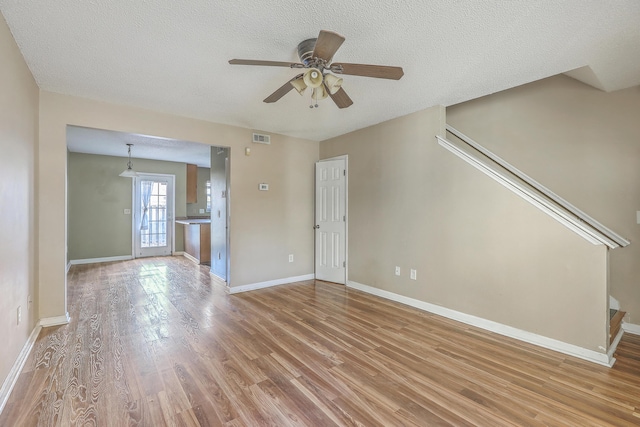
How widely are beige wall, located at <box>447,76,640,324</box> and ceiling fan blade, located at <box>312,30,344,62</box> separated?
9.73ft

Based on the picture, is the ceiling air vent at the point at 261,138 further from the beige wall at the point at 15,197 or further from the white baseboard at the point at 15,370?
the white baseboard at the point at 15,370

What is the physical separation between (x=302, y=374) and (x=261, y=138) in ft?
11.1

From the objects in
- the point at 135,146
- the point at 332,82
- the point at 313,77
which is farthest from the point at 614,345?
the point at 135,146

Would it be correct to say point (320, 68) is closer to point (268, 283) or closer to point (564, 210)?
point (564, 210)

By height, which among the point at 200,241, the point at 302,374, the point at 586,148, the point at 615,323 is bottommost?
the point at 302,374

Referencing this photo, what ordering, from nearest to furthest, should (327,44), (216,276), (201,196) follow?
(327,44)
(216,276)
(201,196)

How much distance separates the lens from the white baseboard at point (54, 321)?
9.50 feet

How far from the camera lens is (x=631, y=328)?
283 centimetres

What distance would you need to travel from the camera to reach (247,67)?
94.6 inches

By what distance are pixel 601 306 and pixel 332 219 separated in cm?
328

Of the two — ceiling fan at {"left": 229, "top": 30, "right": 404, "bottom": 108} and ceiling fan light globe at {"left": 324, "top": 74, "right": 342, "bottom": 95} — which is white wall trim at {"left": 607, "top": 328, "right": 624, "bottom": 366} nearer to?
ceiling fan at {"left": 229, "top": 30, "right": 404, "bottom": 108}

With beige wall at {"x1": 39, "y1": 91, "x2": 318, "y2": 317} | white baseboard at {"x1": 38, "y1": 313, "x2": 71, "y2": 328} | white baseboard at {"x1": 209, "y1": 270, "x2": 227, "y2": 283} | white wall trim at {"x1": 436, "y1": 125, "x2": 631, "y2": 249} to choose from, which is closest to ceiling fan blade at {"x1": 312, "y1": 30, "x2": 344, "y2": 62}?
white wall trim at {"x1": 436, "y1": 125, "x2": 631, "y2": 249}

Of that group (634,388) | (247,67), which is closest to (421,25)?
(247,67)

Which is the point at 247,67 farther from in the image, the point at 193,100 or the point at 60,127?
the point at 60,127
